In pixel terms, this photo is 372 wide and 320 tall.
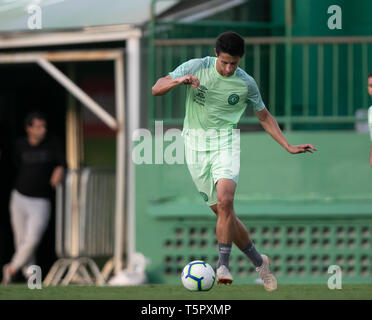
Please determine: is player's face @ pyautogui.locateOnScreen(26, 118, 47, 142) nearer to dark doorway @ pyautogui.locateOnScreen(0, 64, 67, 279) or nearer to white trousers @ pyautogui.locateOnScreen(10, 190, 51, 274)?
white trousers @ pyautogui.locateOnScreen(10, 190, 51, 274)

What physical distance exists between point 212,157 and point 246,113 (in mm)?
4205

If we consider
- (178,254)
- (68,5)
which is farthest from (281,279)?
(68,5)

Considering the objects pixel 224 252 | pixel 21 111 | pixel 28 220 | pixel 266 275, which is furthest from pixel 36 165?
pixel 224 252

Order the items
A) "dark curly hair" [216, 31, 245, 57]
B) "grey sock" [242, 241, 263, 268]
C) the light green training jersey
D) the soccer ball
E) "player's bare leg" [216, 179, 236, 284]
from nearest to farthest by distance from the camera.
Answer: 1. "dark curly hair" [216, 31, 245, 57]
2. "player's bare leg" [216, 179, 236, 284]
3. the light green training jersey
4. the soccer ball
5. "grey sock" [242, 241, 263, 268]

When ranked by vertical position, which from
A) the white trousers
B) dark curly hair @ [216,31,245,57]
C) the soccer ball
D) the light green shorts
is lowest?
the white trousers

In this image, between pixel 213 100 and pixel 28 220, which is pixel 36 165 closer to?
pixel 28 220

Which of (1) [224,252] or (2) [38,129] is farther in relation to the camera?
(2) [38,129]

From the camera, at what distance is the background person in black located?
13.7 meters

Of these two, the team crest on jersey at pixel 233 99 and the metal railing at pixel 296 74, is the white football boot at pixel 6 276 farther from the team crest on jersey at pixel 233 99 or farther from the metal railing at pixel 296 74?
the team crest on jersey at pixel 233 99

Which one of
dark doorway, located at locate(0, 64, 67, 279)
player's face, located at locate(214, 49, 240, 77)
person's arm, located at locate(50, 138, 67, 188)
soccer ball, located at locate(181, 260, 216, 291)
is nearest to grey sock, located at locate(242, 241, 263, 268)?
soccer ball, located at locate(181, 260, 216, 291)

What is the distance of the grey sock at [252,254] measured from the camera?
8.82 m

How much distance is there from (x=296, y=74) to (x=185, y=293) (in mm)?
5297

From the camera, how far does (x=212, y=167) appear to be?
8.81 m

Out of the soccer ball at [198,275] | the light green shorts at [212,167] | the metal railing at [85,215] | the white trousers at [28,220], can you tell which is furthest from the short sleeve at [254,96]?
the white trousers at [28,220]
